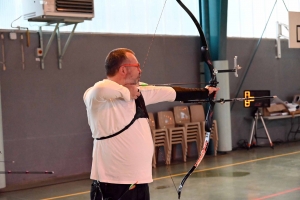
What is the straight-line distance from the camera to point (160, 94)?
275 cm

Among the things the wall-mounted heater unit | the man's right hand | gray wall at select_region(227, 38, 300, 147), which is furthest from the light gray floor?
the man's right hand

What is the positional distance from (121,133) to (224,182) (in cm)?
368

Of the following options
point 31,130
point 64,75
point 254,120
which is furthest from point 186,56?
point 31,130

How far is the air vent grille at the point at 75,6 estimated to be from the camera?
5815 mm

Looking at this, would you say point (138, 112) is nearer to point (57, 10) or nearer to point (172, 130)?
point (57, 10)

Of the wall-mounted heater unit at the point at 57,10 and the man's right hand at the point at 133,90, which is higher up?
the wall-mounted heater unit at the point at 57,10

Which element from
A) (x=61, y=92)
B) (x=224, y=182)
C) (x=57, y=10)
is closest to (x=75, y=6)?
(x=57, y=10)

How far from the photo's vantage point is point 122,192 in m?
2.52

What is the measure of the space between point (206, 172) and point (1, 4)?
3.40 meters

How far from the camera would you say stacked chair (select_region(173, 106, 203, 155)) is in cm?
796

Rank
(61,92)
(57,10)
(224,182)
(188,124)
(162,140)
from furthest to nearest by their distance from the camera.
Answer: (188,124), (162,140), (61,92), (224,182), (57,10)

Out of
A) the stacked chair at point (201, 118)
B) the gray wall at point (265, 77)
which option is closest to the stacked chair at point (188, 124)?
the stacked chair at point (201, 118)

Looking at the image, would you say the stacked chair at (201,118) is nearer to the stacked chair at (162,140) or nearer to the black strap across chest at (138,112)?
the stacked chair at (162,140)

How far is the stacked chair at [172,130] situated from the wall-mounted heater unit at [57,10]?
2.32 metres
